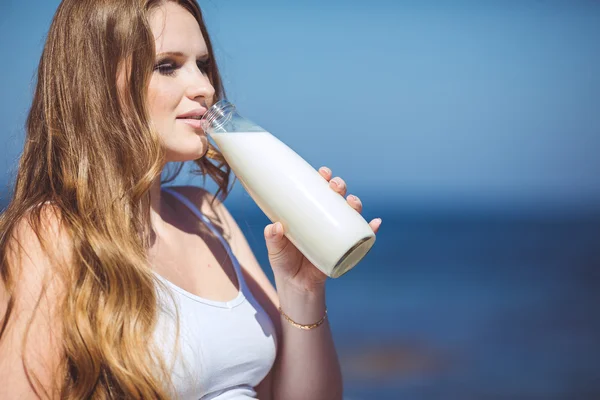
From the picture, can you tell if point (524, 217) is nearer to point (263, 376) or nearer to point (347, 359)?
point (347, 359)

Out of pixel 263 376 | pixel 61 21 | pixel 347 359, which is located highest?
pixel 61 21

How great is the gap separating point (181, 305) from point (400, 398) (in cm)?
269

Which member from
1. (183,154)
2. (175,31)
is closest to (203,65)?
(175,31)

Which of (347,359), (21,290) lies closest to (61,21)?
(21,290)

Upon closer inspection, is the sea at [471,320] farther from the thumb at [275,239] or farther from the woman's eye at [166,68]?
the woman's eye at [166,68]

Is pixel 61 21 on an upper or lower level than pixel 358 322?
upper

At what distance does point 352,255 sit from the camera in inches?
43.8

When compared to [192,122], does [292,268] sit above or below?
below

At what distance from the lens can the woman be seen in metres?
1.07

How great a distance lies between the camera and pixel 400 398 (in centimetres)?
360

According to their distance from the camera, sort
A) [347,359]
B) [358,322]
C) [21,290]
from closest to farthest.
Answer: [21,290] → [347,359] → [358,322]

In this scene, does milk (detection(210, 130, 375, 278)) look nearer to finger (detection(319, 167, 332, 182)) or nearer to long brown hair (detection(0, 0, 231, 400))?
finger (detection(319, 167, 332, 182))

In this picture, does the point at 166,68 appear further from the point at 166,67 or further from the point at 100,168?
the point at 100,168

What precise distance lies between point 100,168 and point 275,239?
1.24 ft
